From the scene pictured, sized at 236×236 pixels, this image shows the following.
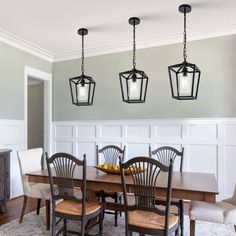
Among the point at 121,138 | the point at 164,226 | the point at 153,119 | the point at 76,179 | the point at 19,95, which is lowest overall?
the point at 164,226

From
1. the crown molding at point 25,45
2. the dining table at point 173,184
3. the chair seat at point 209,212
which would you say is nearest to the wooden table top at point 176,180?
the dining table at point 173,184

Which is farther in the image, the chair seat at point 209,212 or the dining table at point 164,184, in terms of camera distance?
the chair seat at point 209,212

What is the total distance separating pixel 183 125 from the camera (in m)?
4.16

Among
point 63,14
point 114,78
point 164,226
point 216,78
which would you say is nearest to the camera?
point 164,226

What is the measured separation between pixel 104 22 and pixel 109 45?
39.6 inches

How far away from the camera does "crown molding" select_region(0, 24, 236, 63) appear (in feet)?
13.0

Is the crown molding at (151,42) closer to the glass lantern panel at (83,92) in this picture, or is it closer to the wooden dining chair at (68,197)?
the glass lantern panel at (83,92)

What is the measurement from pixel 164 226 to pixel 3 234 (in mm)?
1945

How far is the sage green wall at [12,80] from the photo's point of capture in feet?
13.5

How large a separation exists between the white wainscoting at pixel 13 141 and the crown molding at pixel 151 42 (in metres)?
1.71

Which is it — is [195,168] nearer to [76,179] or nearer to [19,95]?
[76,179]

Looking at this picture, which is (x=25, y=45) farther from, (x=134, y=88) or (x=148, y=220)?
(x=148, y=220)

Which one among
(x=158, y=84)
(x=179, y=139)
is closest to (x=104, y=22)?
(x=158, y=84)

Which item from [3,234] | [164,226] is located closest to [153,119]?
[164,226]
